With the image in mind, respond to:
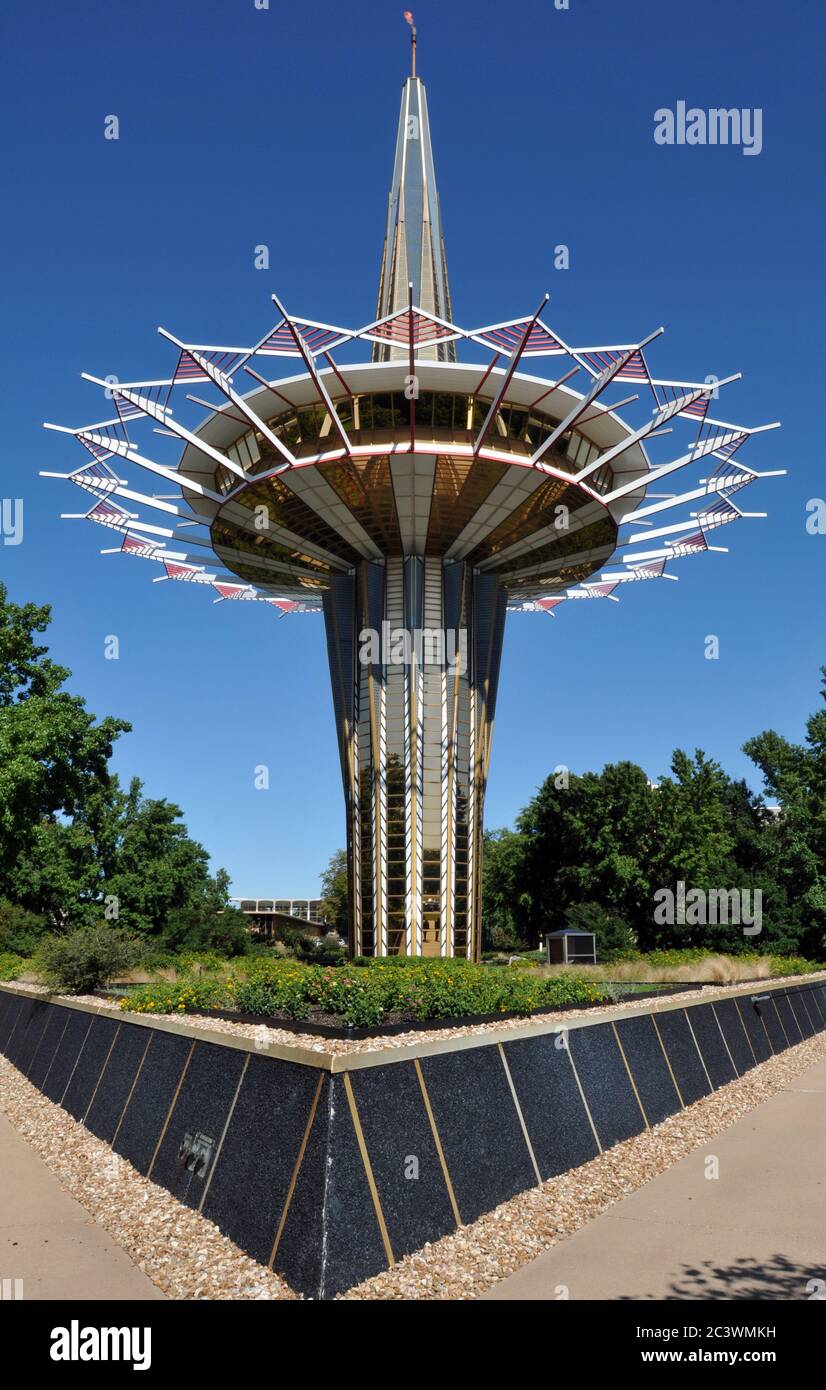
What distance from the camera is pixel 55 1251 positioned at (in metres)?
7.75

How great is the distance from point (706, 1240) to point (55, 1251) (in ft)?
19.0

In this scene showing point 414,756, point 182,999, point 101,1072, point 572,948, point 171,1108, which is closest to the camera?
point 171,1108

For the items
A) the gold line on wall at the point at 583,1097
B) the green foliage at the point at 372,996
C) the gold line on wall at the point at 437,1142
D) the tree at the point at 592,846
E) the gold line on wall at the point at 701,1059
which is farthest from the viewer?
the tree at the point at 592,846

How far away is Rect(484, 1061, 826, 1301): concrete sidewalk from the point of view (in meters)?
6.84

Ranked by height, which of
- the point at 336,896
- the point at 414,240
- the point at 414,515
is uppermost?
the point at 414,240

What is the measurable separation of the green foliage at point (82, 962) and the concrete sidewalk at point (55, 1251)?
290 inches

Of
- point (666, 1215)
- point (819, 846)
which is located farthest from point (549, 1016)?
point (819, 846)

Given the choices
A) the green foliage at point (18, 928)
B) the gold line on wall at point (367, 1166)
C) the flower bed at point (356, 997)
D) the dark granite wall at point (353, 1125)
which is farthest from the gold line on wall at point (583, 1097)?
the green foliage at point (18, 928)

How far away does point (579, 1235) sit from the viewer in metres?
8.11

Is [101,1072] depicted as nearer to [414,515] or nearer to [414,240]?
[414,515]

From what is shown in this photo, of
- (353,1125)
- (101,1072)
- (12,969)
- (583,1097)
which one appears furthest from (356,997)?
(12,969)

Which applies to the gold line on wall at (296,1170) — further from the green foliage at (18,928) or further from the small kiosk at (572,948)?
the green foliage at (18,928)

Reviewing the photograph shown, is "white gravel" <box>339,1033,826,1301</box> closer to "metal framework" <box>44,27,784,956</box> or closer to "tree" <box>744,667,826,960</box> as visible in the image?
"metal framework" <box>44,27,784,956</box>

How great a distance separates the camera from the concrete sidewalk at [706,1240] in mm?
6844
